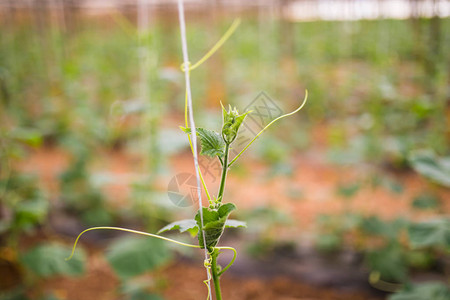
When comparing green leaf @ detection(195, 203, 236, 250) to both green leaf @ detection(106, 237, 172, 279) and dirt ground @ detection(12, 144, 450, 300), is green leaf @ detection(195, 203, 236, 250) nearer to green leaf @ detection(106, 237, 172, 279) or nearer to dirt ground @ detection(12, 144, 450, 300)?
dirt ground @ detection(12, 144, 450, 300)

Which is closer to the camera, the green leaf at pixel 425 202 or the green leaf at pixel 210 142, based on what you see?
the green leaf at pixel 210 142

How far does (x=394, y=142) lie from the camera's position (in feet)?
7.79

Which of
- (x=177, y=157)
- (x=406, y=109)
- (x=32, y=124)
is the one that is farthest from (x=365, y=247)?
(x=32, y=124)

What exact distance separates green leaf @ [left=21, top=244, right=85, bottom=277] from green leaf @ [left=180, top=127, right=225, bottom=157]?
4.26ft

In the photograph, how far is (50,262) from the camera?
1716 mm

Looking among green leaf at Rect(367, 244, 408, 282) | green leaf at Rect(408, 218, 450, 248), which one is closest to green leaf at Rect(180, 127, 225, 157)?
green leaf at Rect(408, 218, 450, 248)

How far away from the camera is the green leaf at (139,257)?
5.61 ft

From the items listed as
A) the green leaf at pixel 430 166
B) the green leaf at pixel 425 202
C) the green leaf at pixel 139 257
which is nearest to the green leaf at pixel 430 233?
the green leaf at pixel 430 166

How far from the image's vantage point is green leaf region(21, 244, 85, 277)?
1691 millimetres

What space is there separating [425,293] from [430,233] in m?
0.25

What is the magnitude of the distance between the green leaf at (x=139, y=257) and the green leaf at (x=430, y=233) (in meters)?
1.05

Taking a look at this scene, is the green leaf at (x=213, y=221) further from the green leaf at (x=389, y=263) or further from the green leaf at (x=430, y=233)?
the green leaf at (x=389, y=263)

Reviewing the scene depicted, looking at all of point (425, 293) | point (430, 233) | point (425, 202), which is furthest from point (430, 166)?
point (425, 202)

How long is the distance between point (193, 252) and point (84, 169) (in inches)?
44.4
